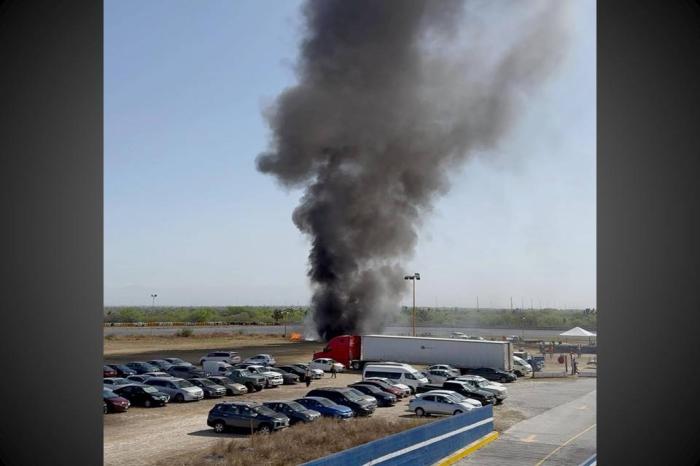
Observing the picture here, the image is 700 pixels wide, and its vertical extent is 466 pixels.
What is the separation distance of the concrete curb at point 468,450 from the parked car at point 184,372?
1677 cm

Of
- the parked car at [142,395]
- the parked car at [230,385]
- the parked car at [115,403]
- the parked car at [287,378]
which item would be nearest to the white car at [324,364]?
the parked car at [287,378]

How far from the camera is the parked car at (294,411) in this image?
73.4 feet

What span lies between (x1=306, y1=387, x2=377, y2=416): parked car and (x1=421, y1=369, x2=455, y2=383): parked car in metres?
9.76

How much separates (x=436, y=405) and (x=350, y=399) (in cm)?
355

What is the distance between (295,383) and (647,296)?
2893 cm

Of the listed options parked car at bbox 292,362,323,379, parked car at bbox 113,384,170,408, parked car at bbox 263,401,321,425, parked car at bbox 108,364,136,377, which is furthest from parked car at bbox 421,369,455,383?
parked car at bbox 108,364,136,377

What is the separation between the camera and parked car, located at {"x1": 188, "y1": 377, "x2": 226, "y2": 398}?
2947cm

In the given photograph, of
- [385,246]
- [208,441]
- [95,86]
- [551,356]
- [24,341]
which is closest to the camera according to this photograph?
[24,341]

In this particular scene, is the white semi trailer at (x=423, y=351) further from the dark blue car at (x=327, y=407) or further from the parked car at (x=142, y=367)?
the dark blue car at (x=327, y=407)

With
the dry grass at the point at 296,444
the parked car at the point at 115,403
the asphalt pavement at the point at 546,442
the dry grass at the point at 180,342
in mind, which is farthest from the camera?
the dry grass at the point at 180,342

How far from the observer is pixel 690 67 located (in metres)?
8.04

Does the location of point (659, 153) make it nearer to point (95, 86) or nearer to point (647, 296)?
point (647, 296)

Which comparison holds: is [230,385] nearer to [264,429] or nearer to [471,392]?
[264,429]

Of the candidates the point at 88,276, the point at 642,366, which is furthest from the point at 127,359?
the point at 642,366
